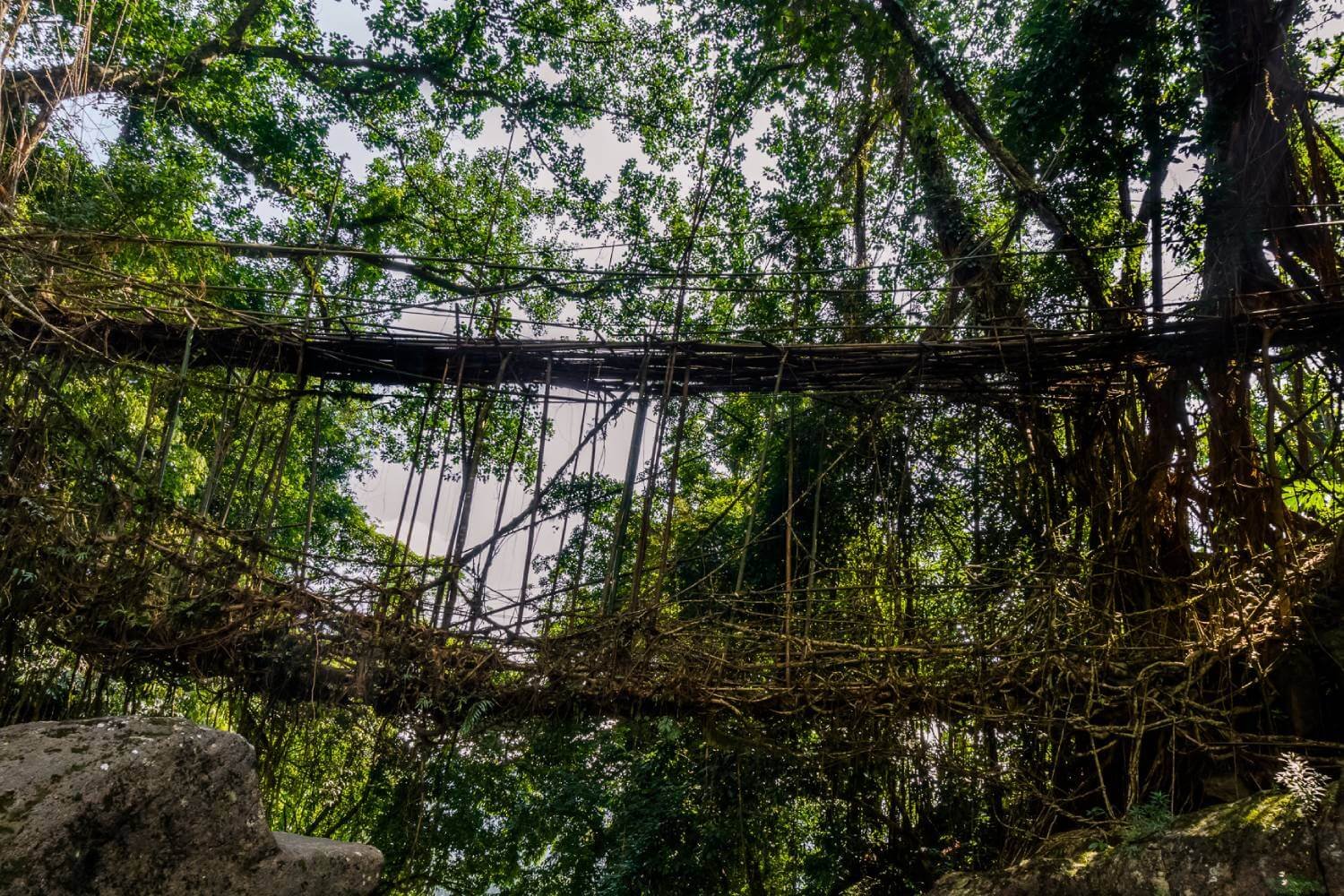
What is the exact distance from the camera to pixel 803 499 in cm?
640

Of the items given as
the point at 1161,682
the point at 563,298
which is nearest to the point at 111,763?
the point at 1161,682

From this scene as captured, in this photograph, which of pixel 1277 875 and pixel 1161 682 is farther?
pixel 1161 682

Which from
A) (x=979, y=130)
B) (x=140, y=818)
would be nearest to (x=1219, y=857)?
(x=140, y=818)

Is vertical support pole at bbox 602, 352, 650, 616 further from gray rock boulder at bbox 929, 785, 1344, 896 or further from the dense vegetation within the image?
gray rock boulder at bbox 929, 785, 1344, 896

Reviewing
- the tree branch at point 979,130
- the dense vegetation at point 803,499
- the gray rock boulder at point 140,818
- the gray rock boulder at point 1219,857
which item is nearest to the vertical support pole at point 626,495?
the dense vegetation at point 803,499

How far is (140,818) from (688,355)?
366cm

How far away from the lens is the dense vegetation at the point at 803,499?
15.1ft

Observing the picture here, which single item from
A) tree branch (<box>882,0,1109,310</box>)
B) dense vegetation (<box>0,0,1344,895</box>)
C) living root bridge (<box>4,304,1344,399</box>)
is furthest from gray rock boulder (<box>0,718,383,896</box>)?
tree branch (<box>882,0,1109,310</box>)

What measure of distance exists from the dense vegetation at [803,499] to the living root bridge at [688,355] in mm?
94

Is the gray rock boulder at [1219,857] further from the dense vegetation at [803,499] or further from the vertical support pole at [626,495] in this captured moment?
the vertical support pole at [626,495]

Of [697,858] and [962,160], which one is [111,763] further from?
[962,160]

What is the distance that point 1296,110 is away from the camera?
541cm

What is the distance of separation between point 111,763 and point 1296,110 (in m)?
7.39

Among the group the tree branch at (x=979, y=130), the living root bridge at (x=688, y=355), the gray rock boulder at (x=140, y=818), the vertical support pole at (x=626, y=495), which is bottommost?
the gray rock boulder at (x=140, y=818)
